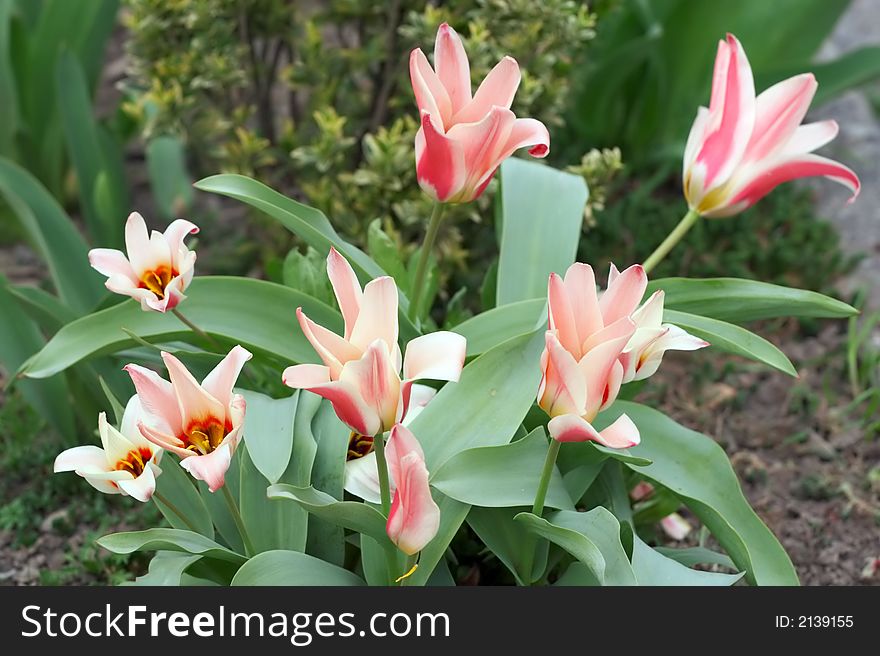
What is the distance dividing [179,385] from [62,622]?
1.30 ft

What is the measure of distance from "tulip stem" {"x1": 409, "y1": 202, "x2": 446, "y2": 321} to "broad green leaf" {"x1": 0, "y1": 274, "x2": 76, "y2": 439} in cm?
77

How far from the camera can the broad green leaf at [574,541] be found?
1.25m

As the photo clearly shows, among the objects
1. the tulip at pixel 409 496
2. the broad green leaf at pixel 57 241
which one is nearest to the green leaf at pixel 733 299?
the tulip at pixel 409 496

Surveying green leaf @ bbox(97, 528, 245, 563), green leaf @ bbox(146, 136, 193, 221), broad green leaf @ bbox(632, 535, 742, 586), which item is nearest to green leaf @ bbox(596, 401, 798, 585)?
broad green leaf @ bbox(632, 535, 742, 586)

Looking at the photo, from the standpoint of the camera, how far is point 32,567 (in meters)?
1.98

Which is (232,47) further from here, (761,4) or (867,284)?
(867,284)

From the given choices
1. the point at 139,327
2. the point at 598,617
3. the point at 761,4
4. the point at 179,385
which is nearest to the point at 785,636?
the point at 598,617

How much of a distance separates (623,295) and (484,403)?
32 centimetres

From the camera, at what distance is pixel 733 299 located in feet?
5.26

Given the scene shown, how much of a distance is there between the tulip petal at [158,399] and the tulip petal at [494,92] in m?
0.50

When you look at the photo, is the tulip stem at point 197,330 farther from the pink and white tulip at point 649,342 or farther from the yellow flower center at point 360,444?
the pink and white tulip at point 649,342

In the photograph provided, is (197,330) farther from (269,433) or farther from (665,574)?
(665,574)

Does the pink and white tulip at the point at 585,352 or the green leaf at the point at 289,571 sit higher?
the pink and white tulip at the point at 585,352

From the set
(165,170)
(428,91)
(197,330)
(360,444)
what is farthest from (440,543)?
(165,170)
